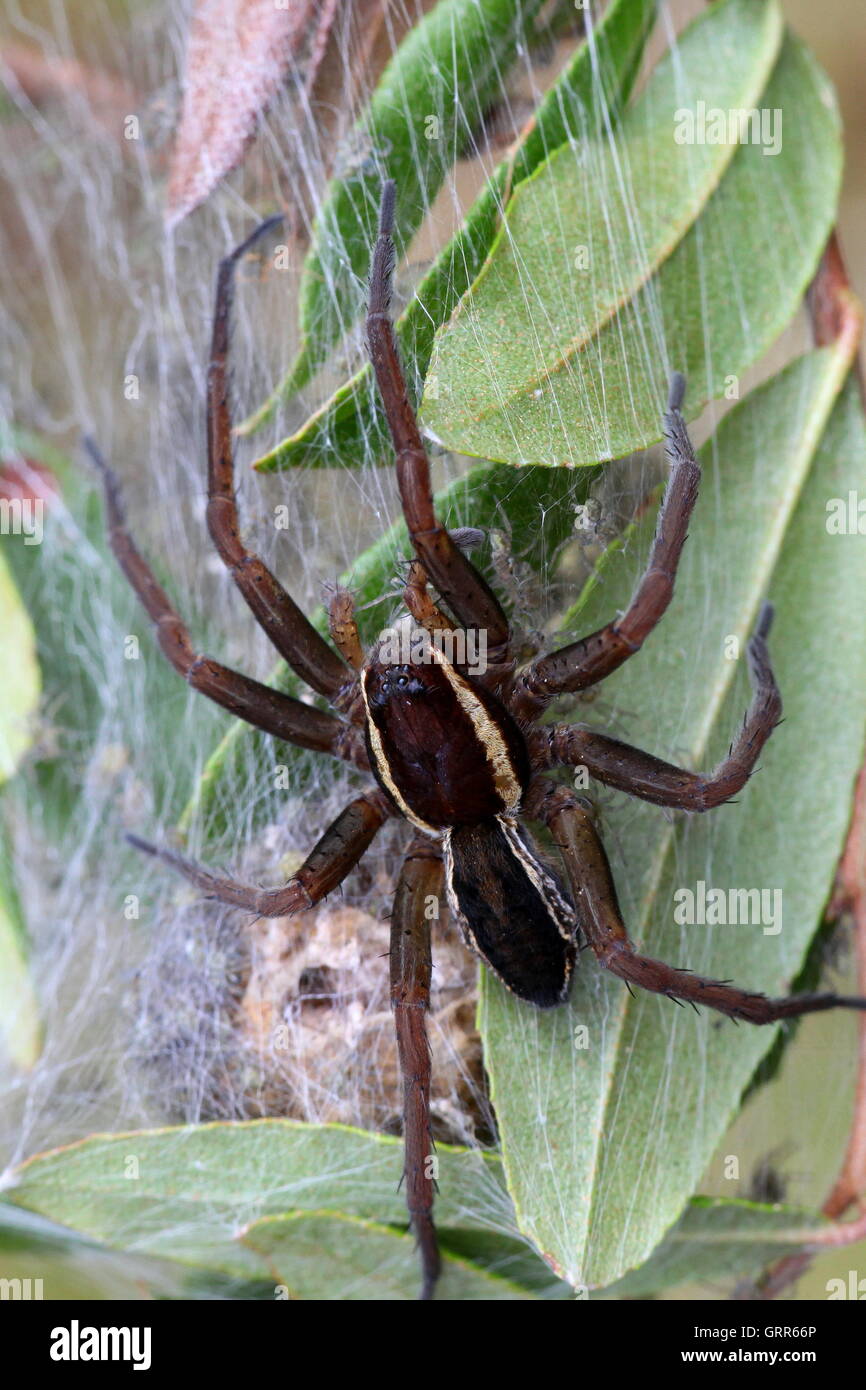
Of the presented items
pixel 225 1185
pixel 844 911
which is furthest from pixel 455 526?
pixel 225 1185

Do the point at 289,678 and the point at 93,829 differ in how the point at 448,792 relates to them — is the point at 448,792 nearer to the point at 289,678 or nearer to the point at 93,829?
the point at 289,678

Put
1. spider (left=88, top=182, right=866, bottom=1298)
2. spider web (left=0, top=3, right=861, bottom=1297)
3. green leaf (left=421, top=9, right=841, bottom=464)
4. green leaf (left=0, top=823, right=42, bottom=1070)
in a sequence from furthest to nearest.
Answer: green leaf (left=0, top=823, right=42, bottom=1070), spider web (left=0, top=3, right=861, bottom=1297), spider (left=88, top=182, right=866, bottom=1298), green leaf (left=421, top=9, right=841, bottom=464)

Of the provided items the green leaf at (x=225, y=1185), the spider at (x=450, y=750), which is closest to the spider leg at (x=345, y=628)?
the spider at (x=450, y=750)

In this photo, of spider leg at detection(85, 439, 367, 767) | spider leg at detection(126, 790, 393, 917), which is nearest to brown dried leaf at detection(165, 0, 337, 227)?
spider leg at detection(85, 439, 367, 767)

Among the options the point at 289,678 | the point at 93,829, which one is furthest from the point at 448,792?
the point at 93,829

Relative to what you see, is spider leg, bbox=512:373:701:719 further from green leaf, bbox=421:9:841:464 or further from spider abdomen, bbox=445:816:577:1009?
spider abdomen, bbox=445:816:577:1009

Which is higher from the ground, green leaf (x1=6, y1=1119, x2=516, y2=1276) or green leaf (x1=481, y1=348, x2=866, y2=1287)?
green leaf (x1=481, y1=348, x2=866, y2=1287)

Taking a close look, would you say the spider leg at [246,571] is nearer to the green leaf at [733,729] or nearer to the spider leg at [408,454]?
the spider leg at [408,454]
